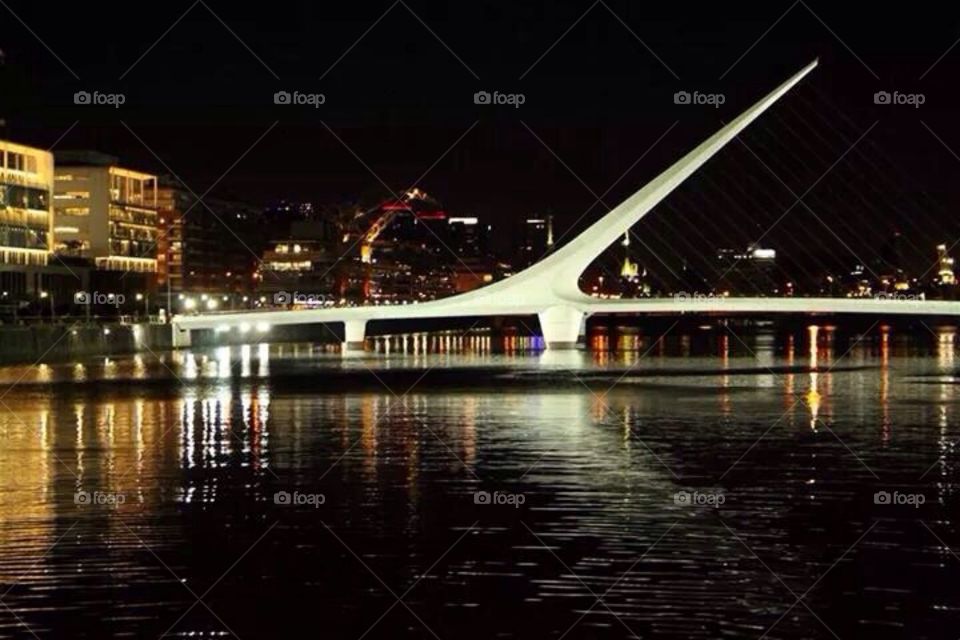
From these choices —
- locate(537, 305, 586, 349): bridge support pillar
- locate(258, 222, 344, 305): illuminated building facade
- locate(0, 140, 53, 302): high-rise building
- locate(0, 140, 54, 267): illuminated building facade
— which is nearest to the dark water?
locate(537, 305, 586, 349): bridge support pillar

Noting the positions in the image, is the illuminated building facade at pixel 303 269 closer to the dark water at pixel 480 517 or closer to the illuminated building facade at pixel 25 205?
the illuminated building facade at pixel 25 205

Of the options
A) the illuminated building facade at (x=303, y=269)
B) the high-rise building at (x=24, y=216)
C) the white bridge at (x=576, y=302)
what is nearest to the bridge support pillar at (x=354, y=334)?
the white bridge at (x=576, y=302)

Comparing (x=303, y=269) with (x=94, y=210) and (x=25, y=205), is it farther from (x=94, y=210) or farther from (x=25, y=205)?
(x=25, y=205)

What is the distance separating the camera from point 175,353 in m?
61.7

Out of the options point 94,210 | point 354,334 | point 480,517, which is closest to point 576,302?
point 354,334

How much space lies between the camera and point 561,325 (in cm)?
6550

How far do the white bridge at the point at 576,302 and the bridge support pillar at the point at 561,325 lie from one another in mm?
40

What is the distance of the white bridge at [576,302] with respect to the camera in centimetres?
5388

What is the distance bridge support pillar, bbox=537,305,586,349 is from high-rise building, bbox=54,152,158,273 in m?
31.6

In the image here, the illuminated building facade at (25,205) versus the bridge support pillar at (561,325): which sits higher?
the illuminated building facade at (25,205)

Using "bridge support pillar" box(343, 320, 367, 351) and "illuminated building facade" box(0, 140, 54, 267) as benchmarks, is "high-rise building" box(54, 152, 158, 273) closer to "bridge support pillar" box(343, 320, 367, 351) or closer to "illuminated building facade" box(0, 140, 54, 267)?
"illuminated building facade" box(0, 140, 54, 267)

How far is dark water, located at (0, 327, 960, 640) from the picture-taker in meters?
11.2

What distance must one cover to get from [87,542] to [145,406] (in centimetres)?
1866

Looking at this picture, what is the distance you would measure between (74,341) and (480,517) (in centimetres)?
4318
